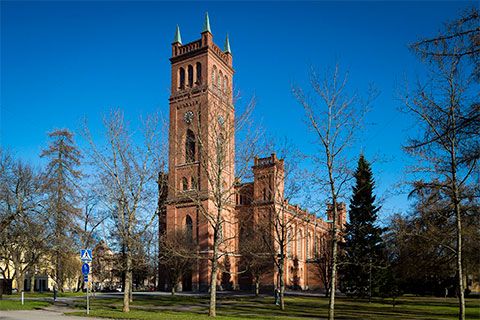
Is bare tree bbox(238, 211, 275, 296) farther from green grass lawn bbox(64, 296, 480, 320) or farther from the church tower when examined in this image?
green grass lawn bbox(64, 296, 480, 320)

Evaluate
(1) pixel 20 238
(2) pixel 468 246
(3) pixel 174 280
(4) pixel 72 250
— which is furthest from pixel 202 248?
(2) pixel 468 246

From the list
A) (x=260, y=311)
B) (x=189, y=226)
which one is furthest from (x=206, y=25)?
(x=260, y=311)

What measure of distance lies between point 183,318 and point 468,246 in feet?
61.0

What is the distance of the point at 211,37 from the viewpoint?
55.0m

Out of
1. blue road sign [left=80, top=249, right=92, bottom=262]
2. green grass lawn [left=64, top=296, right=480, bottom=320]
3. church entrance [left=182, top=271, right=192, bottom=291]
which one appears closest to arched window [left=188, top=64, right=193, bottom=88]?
church entrance [left=182, top=271, right=192, bottom=291]

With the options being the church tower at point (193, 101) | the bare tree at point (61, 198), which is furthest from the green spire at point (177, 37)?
the bare tree at point (61, 198)

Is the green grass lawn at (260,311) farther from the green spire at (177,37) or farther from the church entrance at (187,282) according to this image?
the green spire at (177,37)

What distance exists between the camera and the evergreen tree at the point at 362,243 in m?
39.7

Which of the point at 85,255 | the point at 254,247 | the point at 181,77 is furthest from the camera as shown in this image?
the point at 181,77

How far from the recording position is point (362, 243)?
136ft

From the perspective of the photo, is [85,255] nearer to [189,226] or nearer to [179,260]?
[179,260]

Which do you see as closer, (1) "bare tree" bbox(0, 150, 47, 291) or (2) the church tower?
(1) "bare tree" bbox(0, 150, 47, 291)

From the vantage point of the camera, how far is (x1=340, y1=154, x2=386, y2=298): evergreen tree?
3969 cm

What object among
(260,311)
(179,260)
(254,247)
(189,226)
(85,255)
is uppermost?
(189,226)
